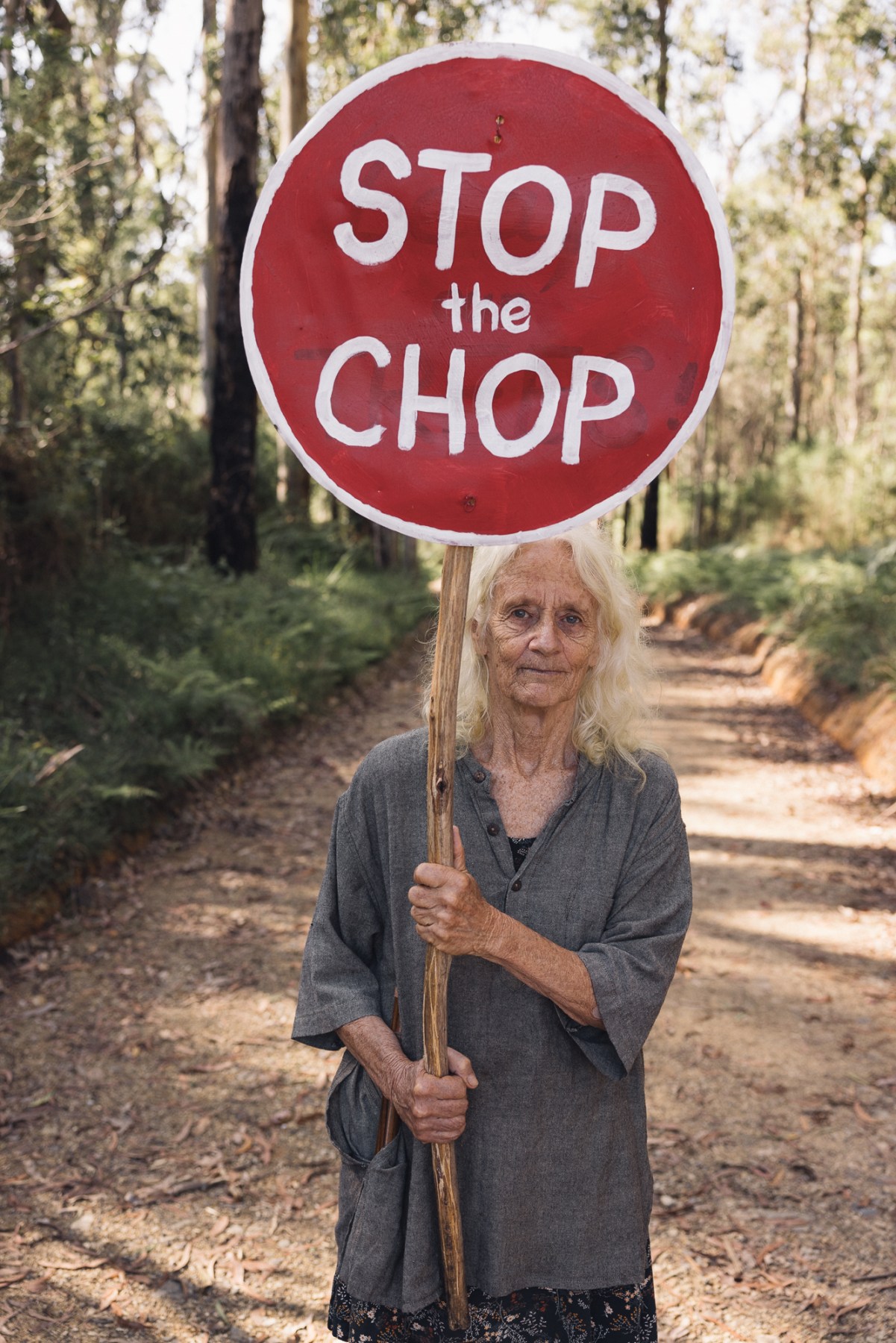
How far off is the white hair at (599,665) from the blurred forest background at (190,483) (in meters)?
3.27

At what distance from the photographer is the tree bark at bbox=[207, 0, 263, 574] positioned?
10.8m

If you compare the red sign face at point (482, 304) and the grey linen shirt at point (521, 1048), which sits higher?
the red sign face at point (482, 304)

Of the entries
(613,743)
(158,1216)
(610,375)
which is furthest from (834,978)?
(610,375)

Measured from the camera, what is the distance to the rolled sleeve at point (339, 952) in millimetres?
2105

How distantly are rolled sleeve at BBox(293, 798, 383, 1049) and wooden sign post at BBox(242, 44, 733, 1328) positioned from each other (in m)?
0.39

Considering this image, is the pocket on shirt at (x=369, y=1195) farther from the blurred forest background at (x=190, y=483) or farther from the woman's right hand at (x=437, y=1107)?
the blurred forest background at (x=190, y=483)

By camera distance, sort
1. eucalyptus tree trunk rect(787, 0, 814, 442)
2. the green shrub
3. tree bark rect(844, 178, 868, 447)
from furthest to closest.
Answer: eucalyptus tree trunk rect(787, 0, 814, 442) < tree bark rect(844, 178, 868, 447) < the green shrub

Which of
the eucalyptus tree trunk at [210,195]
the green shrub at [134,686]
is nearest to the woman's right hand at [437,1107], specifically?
the green shrub at [134,686]

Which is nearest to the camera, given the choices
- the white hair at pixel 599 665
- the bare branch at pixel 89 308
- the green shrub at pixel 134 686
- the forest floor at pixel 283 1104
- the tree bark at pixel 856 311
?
the white hair at pixel 599 665

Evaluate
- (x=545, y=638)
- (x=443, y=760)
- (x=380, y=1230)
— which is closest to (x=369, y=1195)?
(x=380, y=1230)

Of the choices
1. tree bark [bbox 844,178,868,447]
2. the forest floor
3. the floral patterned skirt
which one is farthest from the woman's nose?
tree bark [bbox 844,178,868,447]

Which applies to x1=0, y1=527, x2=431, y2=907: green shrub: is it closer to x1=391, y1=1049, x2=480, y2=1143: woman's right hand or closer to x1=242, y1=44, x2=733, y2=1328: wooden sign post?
x1=391, y1=1049, x2=480, y2=1143: woman's right hand

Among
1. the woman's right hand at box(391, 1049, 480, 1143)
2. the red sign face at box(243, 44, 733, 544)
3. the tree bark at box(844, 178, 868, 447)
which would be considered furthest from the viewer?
the tree bark at box(844, 178, 868, 447)

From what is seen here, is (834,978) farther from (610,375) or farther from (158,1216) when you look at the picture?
(610,375)
